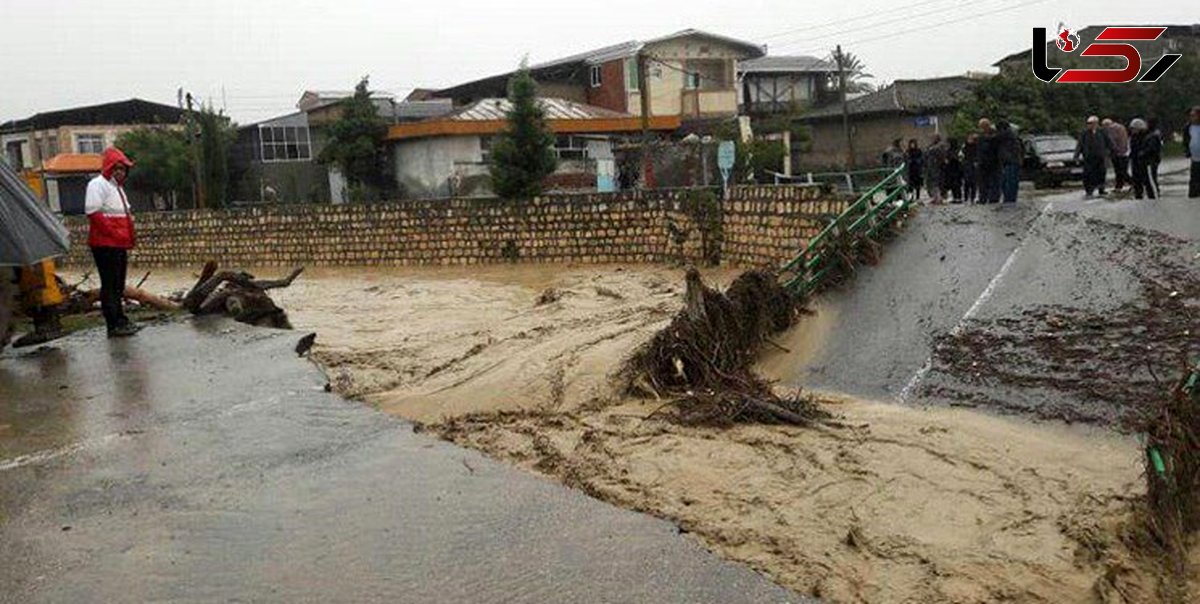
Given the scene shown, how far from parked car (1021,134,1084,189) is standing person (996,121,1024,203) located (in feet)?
30.8

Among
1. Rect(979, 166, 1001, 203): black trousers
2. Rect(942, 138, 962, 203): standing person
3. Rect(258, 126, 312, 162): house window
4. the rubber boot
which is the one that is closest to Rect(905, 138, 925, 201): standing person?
Rect(942, 138, 962, 203): standing person

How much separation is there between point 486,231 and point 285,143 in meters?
18.5

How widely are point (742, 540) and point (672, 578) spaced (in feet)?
1.80

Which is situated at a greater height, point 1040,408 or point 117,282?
point 117,282

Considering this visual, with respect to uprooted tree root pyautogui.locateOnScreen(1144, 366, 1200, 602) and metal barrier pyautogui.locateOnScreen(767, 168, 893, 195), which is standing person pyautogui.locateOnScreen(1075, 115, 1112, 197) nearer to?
metal barrier pyautogui.locateOnScreen(767, 168, 893, 195)

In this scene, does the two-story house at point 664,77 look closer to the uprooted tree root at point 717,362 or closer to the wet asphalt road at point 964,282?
the wet asphalt road at point 964,282

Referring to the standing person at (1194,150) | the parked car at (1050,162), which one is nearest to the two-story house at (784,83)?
the parked car at (1050,162)

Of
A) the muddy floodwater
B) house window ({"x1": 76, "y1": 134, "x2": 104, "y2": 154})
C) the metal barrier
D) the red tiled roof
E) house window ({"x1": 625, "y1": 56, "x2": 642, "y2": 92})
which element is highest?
house window ({"x1": 625, "y1": 56, "x2": 642, "y2": 92})

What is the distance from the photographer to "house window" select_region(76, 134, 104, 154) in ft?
150

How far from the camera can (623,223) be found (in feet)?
68.2

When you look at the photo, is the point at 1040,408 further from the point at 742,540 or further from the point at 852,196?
the point at 852,196

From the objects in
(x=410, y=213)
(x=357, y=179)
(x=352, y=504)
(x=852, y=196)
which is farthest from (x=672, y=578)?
(x=357, y=179)

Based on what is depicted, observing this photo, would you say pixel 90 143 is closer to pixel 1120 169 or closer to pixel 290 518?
pixel 1120 169

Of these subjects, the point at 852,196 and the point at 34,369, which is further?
the point at 852,196
